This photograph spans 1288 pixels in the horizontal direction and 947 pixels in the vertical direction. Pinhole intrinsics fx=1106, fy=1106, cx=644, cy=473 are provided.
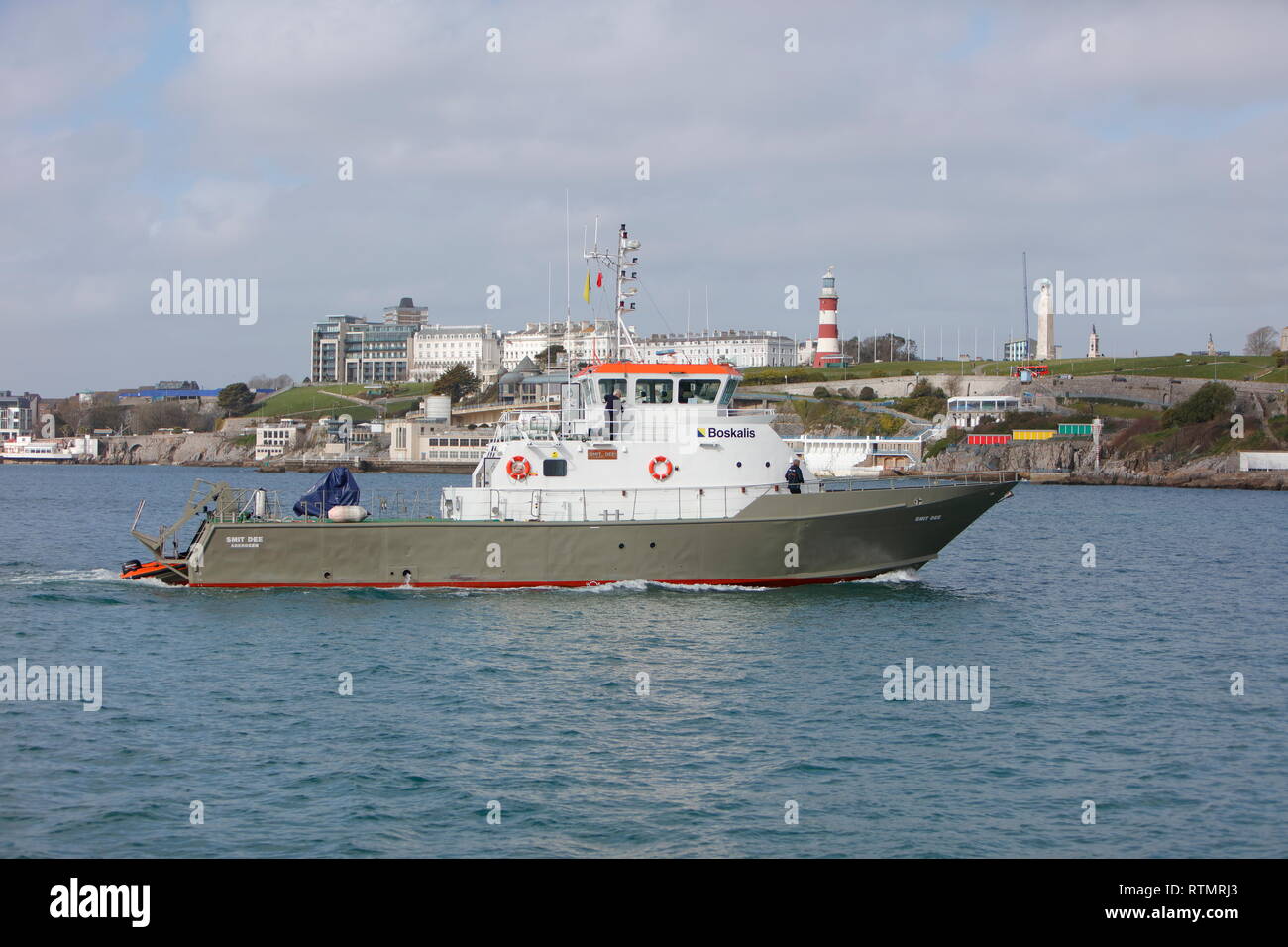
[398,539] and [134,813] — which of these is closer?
[134,813]

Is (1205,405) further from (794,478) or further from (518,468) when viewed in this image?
(518,468)

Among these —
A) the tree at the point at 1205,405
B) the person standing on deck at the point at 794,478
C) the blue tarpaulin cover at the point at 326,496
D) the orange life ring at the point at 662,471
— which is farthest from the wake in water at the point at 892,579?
the tree at the point at 1205,405

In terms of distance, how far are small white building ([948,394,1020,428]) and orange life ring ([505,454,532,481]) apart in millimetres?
80038

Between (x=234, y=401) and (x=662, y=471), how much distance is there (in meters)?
153

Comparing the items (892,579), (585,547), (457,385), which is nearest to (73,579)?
(585,547)

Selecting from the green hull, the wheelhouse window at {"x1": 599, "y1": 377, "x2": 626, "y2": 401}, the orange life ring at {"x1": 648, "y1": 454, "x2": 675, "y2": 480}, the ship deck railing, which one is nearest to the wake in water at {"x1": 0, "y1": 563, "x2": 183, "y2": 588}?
the green hull

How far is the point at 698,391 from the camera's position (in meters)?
25.7

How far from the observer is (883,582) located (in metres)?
26.3

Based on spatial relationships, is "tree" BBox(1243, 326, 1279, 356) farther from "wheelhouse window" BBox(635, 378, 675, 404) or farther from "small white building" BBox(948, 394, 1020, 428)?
"wheelhouse window" BBox(635, 378, 675, 404)

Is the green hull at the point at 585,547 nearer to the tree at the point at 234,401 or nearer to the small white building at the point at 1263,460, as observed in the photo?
the small white building at the point at 1263,460

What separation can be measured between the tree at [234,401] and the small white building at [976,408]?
107408 mm
